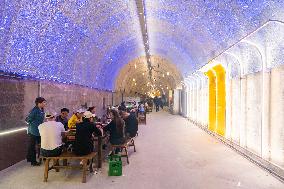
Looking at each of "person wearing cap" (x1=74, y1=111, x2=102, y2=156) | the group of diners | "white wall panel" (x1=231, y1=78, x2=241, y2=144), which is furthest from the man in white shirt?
"white wall panel" (x1=231, y1=78, x2=241, y2=144)

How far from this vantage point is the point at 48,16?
32.7 feet

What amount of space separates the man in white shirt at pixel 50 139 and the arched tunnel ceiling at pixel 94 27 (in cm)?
207

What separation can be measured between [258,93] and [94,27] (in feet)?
22.0

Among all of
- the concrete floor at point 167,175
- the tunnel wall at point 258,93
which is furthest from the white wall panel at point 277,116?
the concrete floor at point 167,175

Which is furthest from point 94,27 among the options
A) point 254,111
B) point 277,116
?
point 277,116

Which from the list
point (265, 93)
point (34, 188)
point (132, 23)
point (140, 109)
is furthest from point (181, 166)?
point (140, 109)

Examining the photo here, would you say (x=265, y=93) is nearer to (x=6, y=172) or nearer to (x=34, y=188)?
(x=34, y=188)

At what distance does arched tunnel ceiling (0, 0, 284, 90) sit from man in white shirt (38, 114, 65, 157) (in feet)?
6.80

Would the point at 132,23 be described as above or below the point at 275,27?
above

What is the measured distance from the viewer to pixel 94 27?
44.9 feet

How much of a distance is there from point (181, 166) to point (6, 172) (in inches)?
166

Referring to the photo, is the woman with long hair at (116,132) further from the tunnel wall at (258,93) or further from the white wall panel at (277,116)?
the white wall panel at (277,116)

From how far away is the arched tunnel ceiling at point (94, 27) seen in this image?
866cm

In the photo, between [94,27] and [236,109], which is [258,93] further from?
[94,27]
